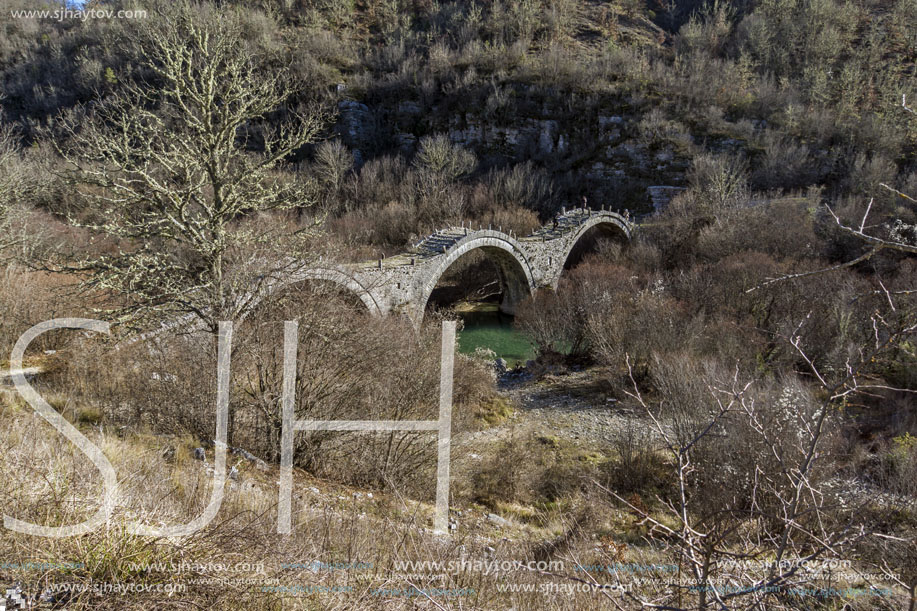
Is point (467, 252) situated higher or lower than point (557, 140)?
lower

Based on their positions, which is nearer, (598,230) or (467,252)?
(467,252)

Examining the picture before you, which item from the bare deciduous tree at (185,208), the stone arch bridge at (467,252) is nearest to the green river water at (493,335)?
the stone arch bridge at (467,252)

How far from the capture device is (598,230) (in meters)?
32.4

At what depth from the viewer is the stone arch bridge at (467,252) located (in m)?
16.7

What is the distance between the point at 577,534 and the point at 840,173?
3857 centimetres

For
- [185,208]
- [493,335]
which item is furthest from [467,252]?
[185,208]

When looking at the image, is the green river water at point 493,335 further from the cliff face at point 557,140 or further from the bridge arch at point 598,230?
the cliff face at point 557,140

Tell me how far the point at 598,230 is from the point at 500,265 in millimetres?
9770

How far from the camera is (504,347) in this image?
22.6m

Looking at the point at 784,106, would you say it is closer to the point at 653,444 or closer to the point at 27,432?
the point at 653,444

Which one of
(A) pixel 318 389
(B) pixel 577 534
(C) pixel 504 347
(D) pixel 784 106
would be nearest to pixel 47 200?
(C) pixel 504 347

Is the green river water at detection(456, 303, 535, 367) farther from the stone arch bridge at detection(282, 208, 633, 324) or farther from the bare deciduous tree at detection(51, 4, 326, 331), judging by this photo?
the bare deciduous tree at detection(51, 4, 326, 331)

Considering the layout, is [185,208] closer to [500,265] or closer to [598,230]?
[500,265]

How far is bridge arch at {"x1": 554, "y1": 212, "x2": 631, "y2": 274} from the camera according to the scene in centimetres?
2989
